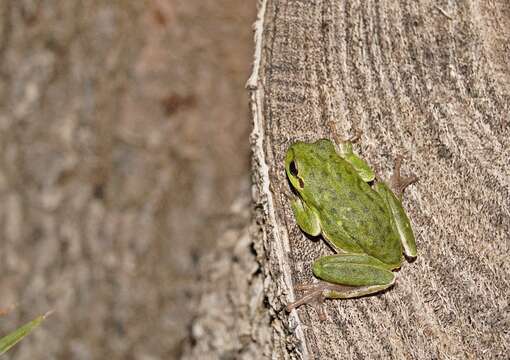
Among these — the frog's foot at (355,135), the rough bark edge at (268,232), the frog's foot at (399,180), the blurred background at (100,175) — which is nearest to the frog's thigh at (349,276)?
the rough bark edge at (268,232)

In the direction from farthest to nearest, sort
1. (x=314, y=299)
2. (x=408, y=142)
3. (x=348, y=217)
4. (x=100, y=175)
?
(x=100, y=175) → (x=348, y=217) → (x=408, y=142) → (x=314, y=299)

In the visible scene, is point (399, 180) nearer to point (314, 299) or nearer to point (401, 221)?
point (401, 221)

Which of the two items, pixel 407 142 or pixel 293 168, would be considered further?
pixel 293 168

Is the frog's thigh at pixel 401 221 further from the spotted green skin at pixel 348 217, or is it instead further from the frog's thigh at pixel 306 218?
the frog's thigh at pixel 306 218

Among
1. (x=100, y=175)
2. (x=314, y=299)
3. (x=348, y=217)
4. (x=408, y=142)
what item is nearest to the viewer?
(x=314, y=299)

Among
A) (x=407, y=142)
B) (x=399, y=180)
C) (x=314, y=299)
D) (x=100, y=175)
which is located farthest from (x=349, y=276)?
(x=100, y=175)

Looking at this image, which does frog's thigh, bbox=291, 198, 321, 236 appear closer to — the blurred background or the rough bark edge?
the rough bark edge

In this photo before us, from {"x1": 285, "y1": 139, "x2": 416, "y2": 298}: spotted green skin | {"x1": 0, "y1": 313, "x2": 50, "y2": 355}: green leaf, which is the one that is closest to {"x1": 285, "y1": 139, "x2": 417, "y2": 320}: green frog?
{"x1": 285, "y1": 139, "x2": 416, "y2": 298}: spotted green skin
